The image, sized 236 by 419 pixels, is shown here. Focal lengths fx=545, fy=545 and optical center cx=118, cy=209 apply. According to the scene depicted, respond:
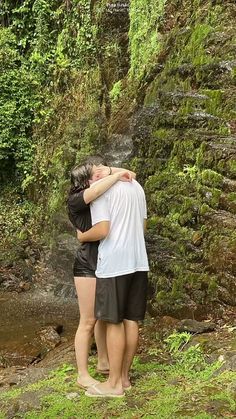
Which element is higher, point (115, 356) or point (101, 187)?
point (101, 187)

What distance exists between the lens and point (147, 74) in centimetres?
1084

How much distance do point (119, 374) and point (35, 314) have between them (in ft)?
16.5

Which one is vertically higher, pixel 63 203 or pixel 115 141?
pixel 115 141

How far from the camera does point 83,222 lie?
477 centimetres

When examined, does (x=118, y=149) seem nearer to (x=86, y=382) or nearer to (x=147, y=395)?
(x=86, y=382)

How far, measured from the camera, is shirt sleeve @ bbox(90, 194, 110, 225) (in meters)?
4.50

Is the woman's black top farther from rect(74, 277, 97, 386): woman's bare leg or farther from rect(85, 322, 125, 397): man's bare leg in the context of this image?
rect(85, 322, 125, 397): man's bare leg

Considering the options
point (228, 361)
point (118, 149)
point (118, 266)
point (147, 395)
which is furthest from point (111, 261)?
point (118, 149)

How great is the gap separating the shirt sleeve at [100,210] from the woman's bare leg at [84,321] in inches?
23.7

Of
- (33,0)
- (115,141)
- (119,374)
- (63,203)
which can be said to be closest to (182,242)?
(119,374)

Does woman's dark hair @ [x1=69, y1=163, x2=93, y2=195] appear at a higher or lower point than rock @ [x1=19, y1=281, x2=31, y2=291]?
higher

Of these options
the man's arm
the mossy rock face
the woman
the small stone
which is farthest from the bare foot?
the mossy rock face

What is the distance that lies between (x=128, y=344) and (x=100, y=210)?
1204 mm

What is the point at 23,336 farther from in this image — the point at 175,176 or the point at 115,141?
the point at 115,141
